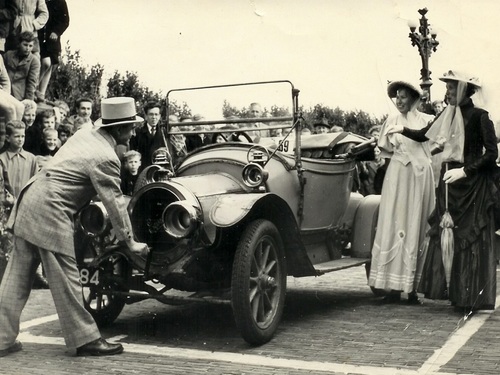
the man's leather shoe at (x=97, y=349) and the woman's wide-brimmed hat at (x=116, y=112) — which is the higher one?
the woman's wide-brimmed hat at (x=116, y=112)

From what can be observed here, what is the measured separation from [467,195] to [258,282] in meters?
2.32

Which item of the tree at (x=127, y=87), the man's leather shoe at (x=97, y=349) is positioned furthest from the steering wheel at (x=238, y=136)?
the tree at (x=127, y=87)

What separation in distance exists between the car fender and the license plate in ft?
3.33

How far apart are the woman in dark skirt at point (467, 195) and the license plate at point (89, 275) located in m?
3.12

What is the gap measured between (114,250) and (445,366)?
Result: 252 cm

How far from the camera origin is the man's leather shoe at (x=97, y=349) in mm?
5289

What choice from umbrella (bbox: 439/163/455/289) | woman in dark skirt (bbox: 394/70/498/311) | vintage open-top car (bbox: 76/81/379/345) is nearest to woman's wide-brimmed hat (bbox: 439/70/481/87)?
woman in dark skirt (bbox: 394/70/498/311)

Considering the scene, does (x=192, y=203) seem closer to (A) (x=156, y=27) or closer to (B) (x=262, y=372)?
(B) (x=262, y=372)

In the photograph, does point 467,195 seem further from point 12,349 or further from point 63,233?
point 12,349

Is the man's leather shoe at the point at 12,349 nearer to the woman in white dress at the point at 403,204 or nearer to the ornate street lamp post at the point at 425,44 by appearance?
the woman in white dress at the point at 403,204

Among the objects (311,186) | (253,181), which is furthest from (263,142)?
(253,181)

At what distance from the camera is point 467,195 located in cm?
689

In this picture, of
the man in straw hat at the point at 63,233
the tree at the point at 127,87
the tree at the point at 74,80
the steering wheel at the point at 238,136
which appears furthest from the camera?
the tree at the point at 127,87

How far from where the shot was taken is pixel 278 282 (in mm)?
5969
